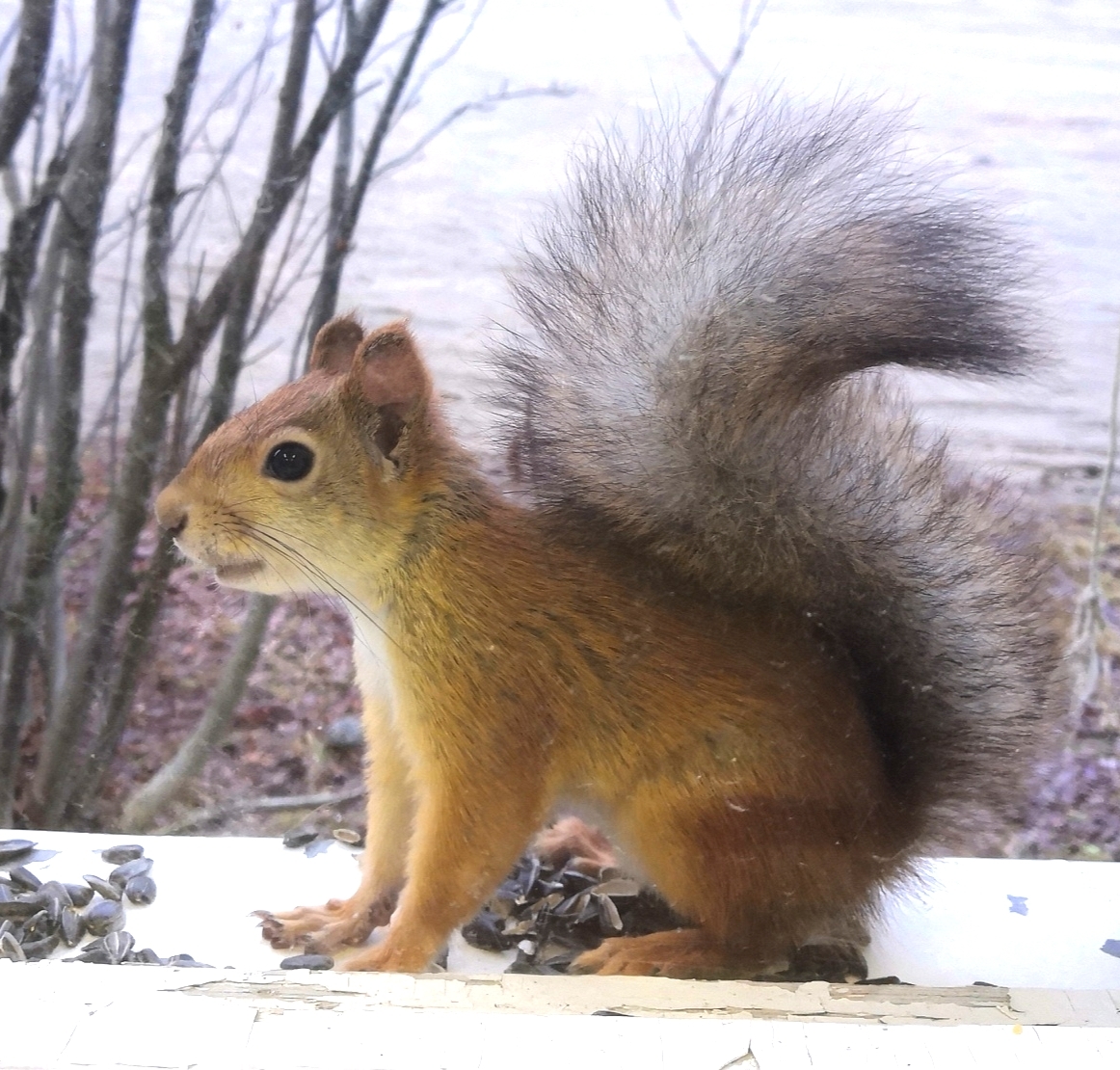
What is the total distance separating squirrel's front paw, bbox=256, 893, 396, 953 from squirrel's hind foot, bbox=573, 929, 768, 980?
0.23 metres

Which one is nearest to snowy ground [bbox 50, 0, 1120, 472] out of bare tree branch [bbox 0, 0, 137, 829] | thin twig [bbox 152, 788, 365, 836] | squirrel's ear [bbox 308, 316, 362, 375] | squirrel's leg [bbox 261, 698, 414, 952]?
bare tree branch [bbox 0, 0, 137, 829]

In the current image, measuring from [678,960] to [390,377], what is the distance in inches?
25.1

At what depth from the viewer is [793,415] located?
3.38 feet

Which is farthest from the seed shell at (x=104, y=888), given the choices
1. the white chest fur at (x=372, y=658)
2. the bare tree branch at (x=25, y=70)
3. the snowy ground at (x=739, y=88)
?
the bare tree branch at (x=25, y=70)

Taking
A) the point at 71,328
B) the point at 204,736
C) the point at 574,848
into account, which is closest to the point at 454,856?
the point at 574,848

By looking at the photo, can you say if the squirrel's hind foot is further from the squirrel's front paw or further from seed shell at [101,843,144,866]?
seed shell at [101,843,144,866]

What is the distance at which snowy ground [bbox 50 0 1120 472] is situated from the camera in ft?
4.02

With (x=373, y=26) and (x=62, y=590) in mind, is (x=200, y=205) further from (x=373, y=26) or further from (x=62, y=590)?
(x=62, y=590)

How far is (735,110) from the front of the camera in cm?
114

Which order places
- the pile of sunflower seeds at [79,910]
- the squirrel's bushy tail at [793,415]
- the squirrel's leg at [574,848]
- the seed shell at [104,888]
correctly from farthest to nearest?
the squirrel's leg at [574,848]
the seed shell at [104,888]
the pile of sunflower seeds at [79,910]
the squirrel's bushy tail at [793,415]

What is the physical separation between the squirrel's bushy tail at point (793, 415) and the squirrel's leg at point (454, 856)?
0.28 meters

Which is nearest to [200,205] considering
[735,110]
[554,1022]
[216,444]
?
[216,444]

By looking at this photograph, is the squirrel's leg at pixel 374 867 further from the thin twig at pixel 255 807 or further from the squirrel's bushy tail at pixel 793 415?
the squirrel's bushy tail at pixel 793 415

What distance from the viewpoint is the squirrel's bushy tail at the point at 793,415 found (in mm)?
988
